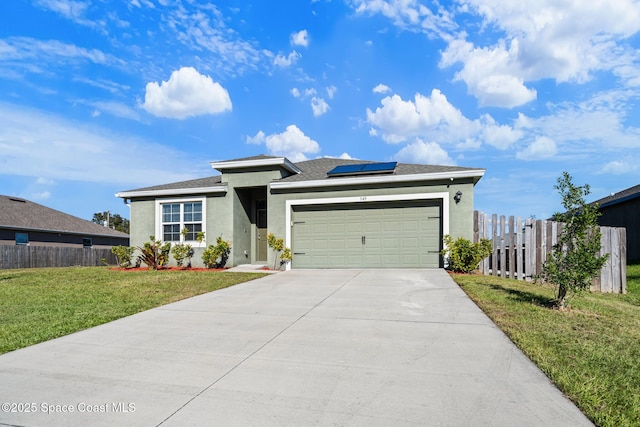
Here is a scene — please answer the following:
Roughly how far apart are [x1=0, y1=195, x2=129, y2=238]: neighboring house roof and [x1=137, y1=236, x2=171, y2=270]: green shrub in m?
14.9

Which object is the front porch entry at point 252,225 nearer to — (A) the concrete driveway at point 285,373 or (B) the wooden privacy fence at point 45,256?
(A) the concrete driveway at point 285,373

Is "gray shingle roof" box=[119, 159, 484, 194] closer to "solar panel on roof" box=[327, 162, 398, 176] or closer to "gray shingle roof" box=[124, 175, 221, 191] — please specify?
"gray shingle roof" box=[124, 175, 221, 191]

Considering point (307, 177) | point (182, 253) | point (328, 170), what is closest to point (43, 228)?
point (182, 253)

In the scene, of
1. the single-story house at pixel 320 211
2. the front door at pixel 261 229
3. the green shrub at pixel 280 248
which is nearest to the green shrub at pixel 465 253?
the single-story house at pixel 320 211

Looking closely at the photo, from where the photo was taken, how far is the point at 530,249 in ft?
34.3

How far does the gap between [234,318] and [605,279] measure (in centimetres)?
1038

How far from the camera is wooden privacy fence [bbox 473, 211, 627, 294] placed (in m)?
9.67

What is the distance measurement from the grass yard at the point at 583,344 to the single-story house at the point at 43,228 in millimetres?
27843

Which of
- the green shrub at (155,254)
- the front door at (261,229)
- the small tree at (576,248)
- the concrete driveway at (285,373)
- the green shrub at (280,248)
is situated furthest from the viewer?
the front door at (261,229)

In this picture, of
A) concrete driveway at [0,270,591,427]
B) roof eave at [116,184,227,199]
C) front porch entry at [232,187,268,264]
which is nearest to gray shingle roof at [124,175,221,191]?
roof eave at [116,184,227,199]

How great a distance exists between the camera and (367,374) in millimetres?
3406

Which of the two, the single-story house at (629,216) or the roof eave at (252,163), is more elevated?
the roof eave at (252,163)

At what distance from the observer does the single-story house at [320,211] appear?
11969 mm

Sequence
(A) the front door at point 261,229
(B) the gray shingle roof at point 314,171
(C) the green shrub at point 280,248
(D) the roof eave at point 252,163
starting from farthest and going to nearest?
(A) the front door at point 261,229 < (D) the roof eave at point 252,163 < (C) the green shrub at point 280,248 < (B) the gray shingle roof at point 314,171
